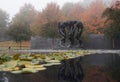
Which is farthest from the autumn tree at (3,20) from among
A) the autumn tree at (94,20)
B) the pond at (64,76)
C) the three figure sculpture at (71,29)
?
the pond at (64,76)

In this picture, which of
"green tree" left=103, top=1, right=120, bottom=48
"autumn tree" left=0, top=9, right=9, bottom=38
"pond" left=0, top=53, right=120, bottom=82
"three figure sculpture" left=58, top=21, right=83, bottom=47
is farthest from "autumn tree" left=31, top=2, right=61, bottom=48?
"pond" left=0, top=53, right=120, bottom=82

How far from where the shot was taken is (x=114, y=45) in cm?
2933

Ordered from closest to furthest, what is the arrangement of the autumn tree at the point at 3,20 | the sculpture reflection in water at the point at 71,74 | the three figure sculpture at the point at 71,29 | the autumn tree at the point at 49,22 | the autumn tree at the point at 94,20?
the sculpture reflection in water at the point at 71,74, the three figure sculpture at the point at 71,29, the autumn tree at the point at 49,22, the autumn tree at the point at 94,20, the autumn tree at the point at 3,20

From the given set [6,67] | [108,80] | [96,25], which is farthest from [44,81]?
[96,25]

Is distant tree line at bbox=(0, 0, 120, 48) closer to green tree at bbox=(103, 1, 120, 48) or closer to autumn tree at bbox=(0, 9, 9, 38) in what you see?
green tree at bbox=(103, 1, 120, 48)

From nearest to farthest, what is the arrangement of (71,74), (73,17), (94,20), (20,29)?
(71,74)
(94,20)
(20,29)
(73,17)

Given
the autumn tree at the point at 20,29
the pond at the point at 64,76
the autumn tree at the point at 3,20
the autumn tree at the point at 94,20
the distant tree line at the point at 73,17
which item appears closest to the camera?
the pond at the point at 64,76

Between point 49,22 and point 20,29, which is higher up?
point 49,22

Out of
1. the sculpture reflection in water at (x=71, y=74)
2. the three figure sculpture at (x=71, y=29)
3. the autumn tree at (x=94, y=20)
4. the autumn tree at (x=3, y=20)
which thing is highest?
the autumn tree at (x=3, y=20)

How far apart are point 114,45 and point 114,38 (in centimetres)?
170

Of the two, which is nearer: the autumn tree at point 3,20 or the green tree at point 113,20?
the green tree at point 113,20

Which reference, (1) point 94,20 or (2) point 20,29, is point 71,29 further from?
(2) point 20,29

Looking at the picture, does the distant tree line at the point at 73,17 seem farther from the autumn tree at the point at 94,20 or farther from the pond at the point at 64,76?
the pond at the point at 64,76

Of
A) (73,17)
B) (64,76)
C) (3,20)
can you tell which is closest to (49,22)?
(73,17)
